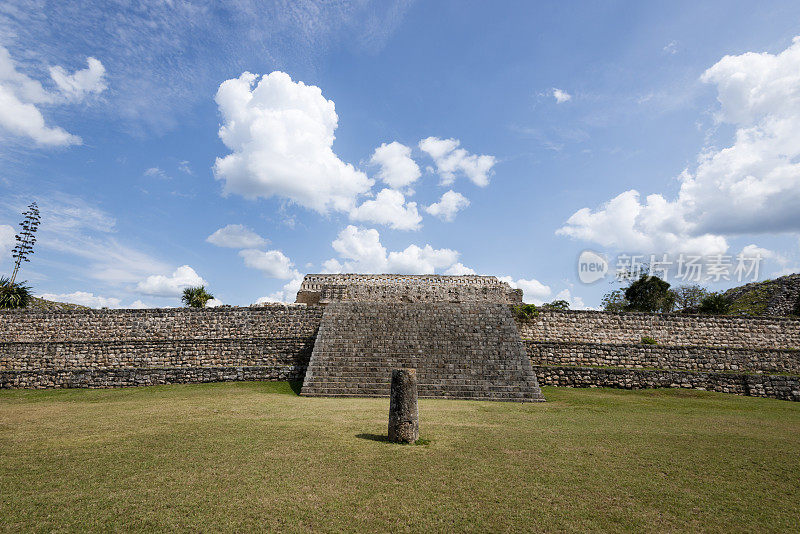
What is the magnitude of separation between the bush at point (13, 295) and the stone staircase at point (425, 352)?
21753 millimetres

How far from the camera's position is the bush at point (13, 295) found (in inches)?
933

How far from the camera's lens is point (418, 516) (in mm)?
4074

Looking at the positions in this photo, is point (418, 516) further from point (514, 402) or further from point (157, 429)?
point (514, 402)

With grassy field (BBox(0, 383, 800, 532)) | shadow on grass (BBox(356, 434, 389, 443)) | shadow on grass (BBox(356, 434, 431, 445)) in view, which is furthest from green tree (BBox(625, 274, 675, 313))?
shadow on grass (BBox(356, 434, 389, 443))

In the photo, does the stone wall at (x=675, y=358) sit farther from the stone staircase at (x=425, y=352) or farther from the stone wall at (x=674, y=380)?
the stone staircase at (x=425, y=352)

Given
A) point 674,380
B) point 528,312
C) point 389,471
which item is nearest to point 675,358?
point 674,380

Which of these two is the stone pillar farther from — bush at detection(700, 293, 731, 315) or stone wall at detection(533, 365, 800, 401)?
bush at detection(700, 293, 731, 315)

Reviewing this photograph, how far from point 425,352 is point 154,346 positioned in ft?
39.3

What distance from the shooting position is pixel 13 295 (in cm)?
2398

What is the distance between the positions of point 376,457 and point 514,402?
7.40 meters

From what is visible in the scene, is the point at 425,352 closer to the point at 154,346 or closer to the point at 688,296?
the point at 154,346

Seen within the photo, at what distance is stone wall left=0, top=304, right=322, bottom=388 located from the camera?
1469 centimetres

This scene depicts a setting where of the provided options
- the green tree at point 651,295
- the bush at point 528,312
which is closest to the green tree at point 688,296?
the green tree at point 651,295

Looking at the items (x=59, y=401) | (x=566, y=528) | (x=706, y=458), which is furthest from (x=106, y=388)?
(x=706, y=458)
